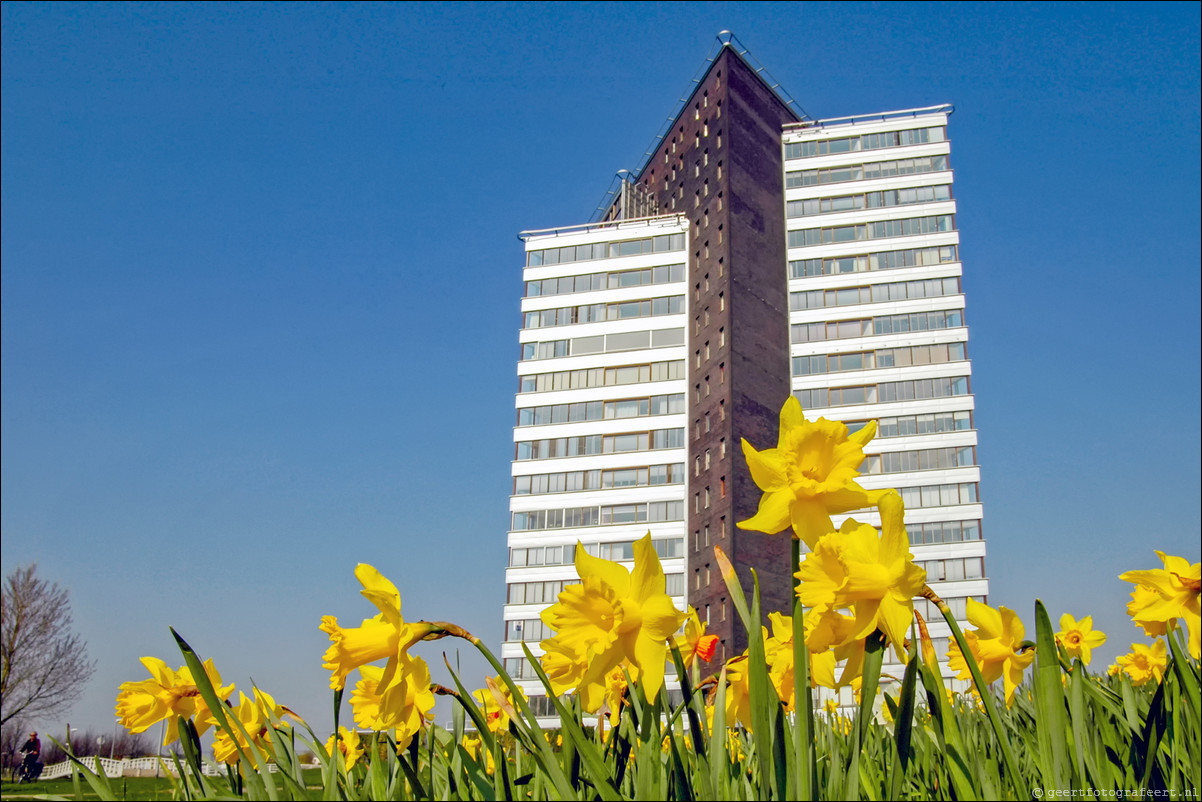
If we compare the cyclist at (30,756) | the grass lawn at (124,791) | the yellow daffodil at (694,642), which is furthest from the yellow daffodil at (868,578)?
the cyclist at (30,756)

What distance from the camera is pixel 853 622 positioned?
145 cm

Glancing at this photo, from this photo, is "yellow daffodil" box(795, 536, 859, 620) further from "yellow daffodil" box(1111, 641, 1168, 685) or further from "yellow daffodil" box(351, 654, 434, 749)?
"yellow daffodil" box(1111, 641, 1168, 685)

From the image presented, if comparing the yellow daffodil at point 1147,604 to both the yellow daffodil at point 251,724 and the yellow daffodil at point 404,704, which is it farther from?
the yellow daffodil at point 251,724

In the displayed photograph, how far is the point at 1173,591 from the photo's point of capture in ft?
6.40

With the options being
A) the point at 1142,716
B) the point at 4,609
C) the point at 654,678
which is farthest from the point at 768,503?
the point at 4,609

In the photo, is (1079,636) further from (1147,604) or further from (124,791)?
(124,791)

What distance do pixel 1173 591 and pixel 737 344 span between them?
1492 inches

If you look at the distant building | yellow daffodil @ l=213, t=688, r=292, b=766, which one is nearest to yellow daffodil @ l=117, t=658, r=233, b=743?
yellow daffodil @ l=213, t=688, r=292, b=766

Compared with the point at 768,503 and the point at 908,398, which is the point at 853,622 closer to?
the point at 768,503

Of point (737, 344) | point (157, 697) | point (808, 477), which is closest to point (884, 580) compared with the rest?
point (808, 477)

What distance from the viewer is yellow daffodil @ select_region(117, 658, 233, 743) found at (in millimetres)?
1995

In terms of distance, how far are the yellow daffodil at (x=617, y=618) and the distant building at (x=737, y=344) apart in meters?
35.7

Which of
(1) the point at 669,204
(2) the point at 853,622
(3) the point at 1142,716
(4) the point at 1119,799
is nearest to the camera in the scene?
(2) the point at 853,622

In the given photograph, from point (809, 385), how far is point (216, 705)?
42.2m
